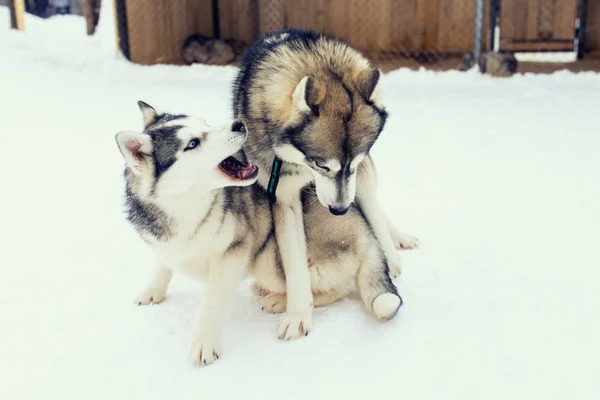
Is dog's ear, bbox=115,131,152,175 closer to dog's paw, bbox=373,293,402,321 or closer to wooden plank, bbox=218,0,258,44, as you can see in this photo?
dog's paw, bbox=373,293,402,321

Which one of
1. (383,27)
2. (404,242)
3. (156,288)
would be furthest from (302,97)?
(383,27)

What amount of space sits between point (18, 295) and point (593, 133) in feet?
15.3

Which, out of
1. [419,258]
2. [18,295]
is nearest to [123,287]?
[18,295]

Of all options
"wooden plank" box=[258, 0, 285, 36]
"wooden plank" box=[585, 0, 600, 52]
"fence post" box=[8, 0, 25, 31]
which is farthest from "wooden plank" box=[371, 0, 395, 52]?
"fence post" box=[8, 0, 25, 31]

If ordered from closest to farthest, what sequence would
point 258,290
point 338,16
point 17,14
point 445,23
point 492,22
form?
point 258,290 → point 492,22 → point 17,14 → point 445,23 → point 338,16

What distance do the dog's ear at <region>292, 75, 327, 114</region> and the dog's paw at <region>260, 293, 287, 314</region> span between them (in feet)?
2.73

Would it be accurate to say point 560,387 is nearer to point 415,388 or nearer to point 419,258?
point 415,388

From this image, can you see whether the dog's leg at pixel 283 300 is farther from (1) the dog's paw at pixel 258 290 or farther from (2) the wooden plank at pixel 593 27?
(2) the wooden plank at pixel 593 27

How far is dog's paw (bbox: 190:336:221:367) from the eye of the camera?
211cm

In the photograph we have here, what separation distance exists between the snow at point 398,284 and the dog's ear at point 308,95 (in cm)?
86

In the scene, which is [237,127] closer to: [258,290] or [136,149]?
[136,149]

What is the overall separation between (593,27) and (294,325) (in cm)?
746

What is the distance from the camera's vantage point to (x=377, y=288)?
2383mm

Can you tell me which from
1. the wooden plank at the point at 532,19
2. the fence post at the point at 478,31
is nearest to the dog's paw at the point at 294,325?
the fence post at the point at 478,31
